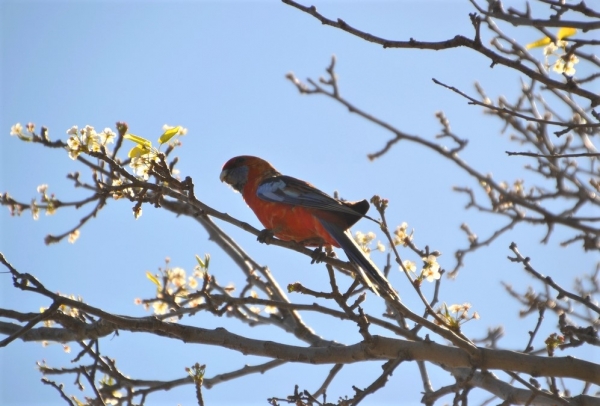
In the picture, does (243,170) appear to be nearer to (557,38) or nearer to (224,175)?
(224,175)

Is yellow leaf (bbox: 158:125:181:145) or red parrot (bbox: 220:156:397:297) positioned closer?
yellow leaf (bbox: 158:125:181:145)

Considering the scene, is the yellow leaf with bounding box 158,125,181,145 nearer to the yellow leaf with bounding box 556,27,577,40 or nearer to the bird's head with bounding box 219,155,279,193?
the yellow leaf with bounding box 556,27,577,40

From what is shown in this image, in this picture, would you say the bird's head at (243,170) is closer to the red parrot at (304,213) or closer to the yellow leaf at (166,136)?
the red parrot at (304,213)

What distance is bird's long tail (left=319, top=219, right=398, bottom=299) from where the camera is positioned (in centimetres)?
388

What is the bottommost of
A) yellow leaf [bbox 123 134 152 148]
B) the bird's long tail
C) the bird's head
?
the bird's long tail

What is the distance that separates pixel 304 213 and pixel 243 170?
150cm

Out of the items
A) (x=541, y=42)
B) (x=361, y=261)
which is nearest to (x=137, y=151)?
(x=361, y=261)

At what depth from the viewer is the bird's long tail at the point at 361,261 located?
3883mm

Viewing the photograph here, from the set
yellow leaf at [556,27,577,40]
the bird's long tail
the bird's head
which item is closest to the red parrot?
the bird's long tail

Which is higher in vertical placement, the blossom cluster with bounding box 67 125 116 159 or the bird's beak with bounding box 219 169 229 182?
the bird's beak with bounding box 219 169 229 182

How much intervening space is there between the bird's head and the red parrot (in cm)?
10

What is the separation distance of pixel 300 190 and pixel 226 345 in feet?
6.84

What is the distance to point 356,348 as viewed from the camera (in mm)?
3646

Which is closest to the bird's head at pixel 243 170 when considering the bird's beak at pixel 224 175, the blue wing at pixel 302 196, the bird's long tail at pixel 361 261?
the bird's beak at pixel 224 175
